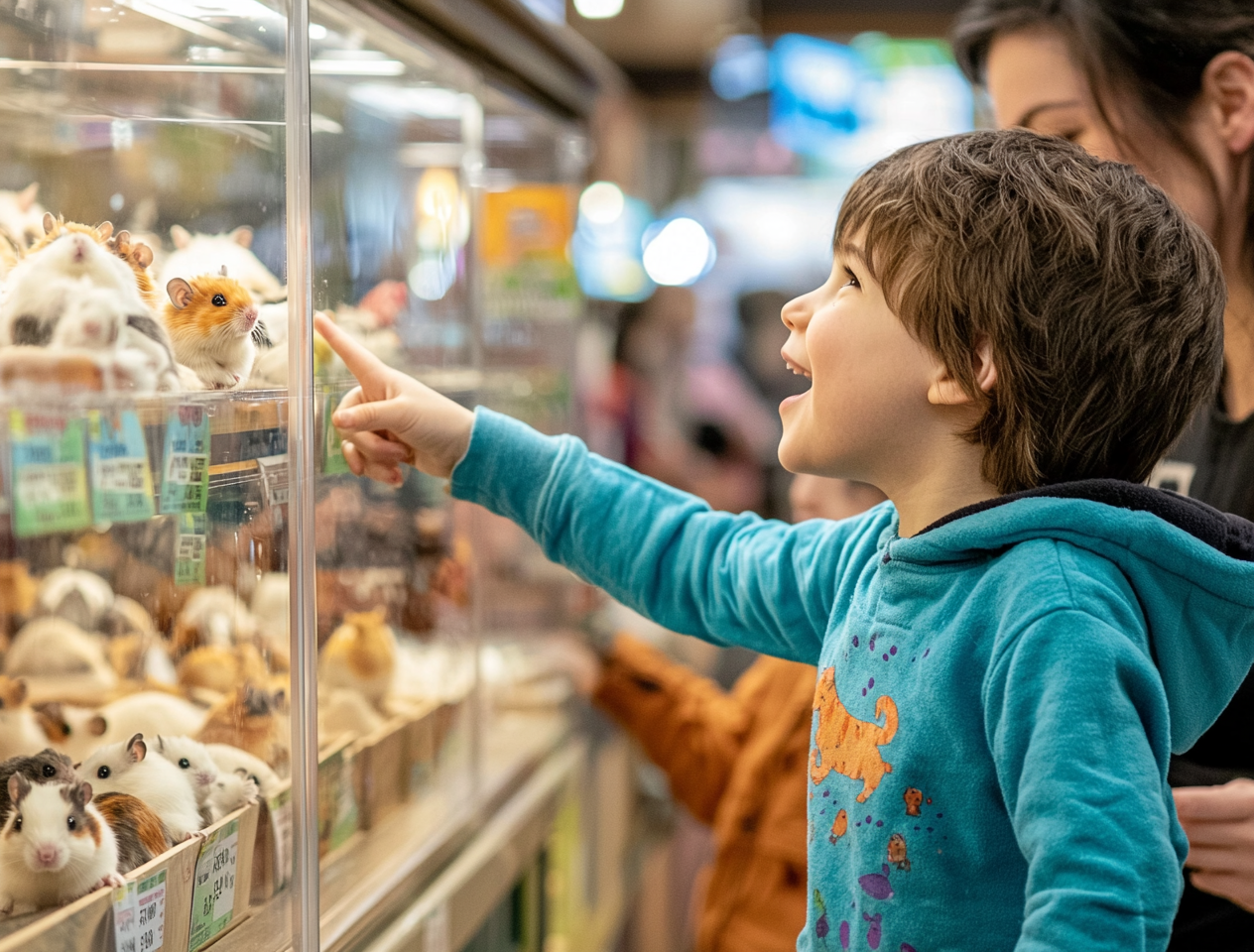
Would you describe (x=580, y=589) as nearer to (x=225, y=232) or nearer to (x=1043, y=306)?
(x=225, y=232)

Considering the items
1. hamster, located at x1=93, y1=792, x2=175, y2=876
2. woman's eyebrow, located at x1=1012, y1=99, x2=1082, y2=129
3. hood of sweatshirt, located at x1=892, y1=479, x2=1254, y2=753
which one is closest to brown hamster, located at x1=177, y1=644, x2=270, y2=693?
hamster, located at x1=93, y1=792, x2=175, y2=876

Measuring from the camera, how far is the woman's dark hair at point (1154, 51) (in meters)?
1.24

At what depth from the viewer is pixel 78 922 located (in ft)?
3.01

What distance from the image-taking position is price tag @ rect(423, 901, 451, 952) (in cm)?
155

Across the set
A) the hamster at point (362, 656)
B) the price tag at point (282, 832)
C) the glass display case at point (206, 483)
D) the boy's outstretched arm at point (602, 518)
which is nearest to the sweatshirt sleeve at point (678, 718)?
the glass display case at point (206, 483)

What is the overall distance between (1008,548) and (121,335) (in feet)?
2.48

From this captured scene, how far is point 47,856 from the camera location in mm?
912

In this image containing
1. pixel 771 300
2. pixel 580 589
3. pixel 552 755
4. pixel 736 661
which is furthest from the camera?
pixel 771 300

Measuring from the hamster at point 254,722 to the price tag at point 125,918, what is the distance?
226mm

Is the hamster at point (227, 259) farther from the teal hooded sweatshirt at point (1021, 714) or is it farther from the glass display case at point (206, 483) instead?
the teal hooded sweatshirt at point (1021, 714)

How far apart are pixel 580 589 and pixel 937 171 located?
1775mm

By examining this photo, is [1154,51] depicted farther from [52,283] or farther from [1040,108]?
[52,283]

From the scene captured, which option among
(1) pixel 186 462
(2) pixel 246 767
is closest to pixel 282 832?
(2) pixel 246 767

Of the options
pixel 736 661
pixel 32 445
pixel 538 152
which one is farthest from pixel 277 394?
pixel 736 661
